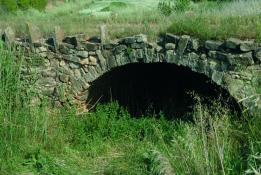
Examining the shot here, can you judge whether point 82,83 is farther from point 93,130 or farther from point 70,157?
point 70,157

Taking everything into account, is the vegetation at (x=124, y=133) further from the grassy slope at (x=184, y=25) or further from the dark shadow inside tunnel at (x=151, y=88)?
the dark shadow inside tunnel at (x=151, y=88)

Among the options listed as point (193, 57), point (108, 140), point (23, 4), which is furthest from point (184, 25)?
point (23, 4)

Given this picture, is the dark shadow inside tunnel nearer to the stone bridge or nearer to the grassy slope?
the stone bridge

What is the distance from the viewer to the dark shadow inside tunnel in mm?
9742

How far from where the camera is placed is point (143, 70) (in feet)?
34.5

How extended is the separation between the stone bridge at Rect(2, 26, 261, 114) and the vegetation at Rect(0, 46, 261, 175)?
0.44m

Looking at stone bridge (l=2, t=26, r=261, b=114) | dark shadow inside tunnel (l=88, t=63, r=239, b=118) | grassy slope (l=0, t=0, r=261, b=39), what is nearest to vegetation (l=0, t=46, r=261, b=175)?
stone bridge (l=2, t=26, r=261, b=114)

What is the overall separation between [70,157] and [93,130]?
0.93 meters

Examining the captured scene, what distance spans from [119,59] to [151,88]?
217 centimetres

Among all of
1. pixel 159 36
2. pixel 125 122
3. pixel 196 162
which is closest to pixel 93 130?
pixel 125 122

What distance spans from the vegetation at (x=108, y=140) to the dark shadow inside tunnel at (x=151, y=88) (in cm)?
92

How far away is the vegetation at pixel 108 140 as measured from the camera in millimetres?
5934

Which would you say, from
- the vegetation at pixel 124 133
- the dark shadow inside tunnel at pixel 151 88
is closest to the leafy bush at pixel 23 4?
the vegetation at pixel 124 133

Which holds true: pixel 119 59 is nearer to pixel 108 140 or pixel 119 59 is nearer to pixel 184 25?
pixel 184 25
